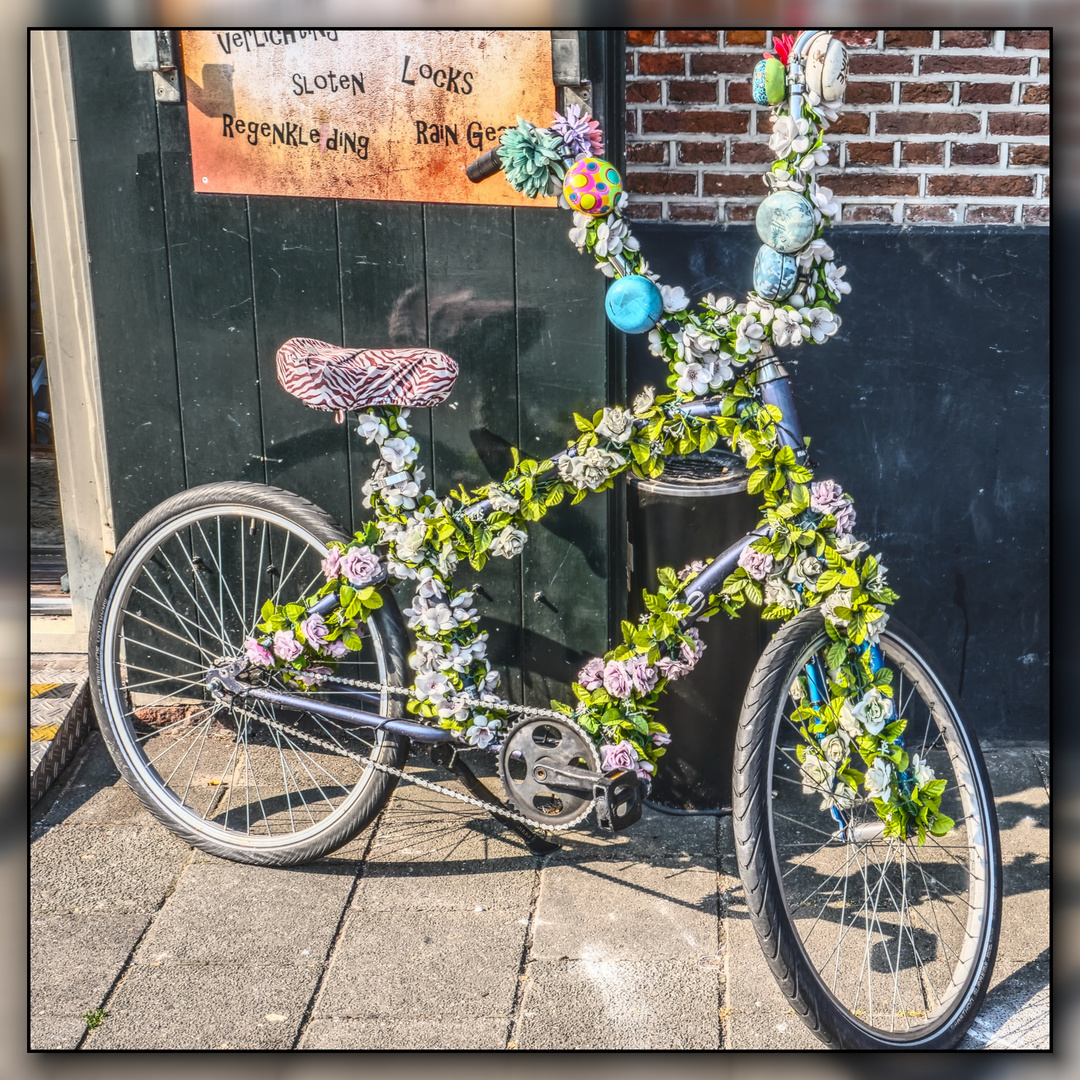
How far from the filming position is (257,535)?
14.1 feet

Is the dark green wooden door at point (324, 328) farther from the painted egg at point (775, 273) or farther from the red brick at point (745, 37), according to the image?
the painted egg at point (775, 273)

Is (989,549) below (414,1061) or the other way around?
the other way around

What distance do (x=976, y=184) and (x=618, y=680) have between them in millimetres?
1971

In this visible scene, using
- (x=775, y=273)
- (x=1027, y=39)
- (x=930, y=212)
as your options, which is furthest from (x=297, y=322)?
(x=1027, y=39)

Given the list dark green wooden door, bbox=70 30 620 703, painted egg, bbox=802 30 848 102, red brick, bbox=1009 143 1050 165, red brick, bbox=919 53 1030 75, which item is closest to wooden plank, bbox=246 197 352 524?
dark green wooden door, bbox=70 30 620 703

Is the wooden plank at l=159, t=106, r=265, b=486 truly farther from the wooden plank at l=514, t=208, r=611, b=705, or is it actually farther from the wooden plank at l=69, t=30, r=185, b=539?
the wooden plank at l=514, t=208, r=611, b=705

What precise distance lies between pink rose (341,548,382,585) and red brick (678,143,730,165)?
5.16ft

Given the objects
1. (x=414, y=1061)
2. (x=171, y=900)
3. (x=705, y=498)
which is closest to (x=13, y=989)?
(x=171, y=900)

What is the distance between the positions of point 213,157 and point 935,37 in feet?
7.23

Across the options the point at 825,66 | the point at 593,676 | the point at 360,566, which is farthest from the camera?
the point at 360,566

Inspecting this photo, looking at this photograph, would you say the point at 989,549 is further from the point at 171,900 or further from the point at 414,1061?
the point at 171,900

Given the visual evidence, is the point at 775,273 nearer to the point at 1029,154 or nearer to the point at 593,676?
the point at 593,676

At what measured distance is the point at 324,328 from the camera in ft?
13.2

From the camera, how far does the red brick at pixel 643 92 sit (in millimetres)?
3930
